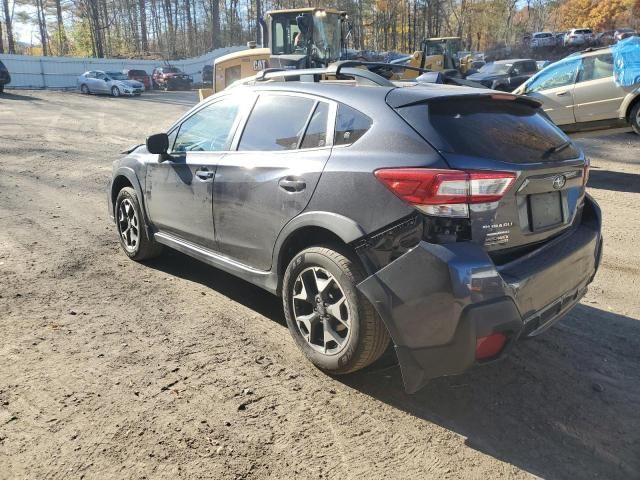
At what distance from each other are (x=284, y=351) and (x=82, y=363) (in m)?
1.30

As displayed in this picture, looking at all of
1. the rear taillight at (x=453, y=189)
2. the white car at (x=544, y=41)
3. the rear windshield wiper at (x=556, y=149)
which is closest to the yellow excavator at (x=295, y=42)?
the rear windshield wiper at (x=556, y=149)

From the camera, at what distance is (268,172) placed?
357 cm

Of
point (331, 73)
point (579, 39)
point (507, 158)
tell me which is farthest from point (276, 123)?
point (579, 39)

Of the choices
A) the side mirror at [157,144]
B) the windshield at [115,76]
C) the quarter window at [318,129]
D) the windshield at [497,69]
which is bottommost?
the side mirror at [157,144]

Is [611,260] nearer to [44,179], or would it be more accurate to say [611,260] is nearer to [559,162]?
[559,162]

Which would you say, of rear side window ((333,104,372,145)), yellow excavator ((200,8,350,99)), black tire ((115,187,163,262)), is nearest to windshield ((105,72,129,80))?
yellow excavator ((200,8,350,99))

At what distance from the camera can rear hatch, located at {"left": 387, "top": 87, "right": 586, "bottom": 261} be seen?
2725mm

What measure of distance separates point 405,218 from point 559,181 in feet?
3.30

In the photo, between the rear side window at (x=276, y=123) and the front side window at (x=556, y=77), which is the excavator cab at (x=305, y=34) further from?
the rear side window at (x=276, y=123)

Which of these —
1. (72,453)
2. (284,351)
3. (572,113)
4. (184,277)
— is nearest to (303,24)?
(572,113)

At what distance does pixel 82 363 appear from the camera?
343 centimetres

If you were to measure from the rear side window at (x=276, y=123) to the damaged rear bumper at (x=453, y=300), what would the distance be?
1254 millimetres

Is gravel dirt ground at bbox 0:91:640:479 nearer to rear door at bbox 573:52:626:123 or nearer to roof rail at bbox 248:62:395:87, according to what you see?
roof rail at bbox 248:62:395:87

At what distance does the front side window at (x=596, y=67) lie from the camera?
9.93 meters
